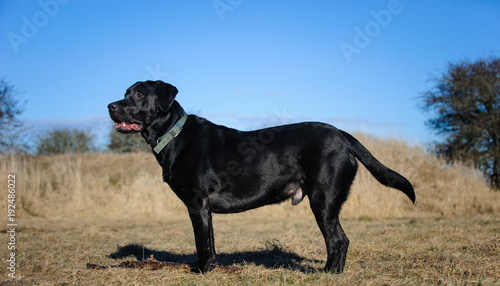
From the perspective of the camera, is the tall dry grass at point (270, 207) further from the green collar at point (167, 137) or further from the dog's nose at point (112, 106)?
the dog's nose at point (112, 106)

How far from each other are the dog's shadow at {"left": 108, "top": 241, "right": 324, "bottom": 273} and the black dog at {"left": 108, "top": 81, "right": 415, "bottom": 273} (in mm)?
1058

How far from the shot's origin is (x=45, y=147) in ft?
71.6

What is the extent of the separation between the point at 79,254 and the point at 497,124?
19.2 meters

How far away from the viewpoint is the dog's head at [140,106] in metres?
4.58

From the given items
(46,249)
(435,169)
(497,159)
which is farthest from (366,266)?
(497,159)

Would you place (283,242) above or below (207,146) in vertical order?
below

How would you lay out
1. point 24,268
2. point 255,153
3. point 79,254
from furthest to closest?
1. point 79,254
2. point 24,268
3. point 255,153

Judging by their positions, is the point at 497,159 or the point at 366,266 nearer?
the point at 366,266

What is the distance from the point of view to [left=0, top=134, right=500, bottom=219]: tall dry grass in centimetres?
1288

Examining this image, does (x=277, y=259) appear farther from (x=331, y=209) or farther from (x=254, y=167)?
(x=254, y=167)

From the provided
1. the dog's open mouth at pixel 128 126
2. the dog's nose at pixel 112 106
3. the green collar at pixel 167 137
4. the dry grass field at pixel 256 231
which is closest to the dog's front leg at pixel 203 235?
the dry grass field at pixel 256 231

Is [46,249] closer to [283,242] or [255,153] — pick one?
[283,242]

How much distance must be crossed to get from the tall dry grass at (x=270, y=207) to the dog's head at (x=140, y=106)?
9.10 meters

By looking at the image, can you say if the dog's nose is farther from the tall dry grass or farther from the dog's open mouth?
the tall dry grass
